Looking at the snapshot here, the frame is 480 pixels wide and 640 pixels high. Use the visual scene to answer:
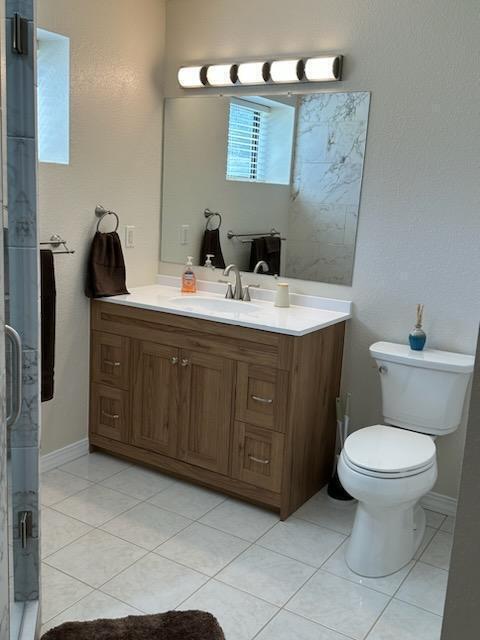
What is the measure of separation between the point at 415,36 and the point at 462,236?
897mm

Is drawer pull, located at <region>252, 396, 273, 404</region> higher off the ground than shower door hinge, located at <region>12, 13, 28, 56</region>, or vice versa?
shower door hinge, located at <region>12, 13, 28, 56</region>

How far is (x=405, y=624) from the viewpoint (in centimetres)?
224

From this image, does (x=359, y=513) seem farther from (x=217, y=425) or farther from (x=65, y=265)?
(x=65, y=265)

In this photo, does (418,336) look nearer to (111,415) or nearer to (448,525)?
(448,525)

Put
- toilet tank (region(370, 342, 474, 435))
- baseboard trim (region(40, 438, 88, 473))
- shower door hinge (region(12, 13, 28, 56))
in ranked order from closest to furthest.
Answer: shower door hinge (region(12, 13, 28, 56)) → toilet tank (region(370, 342, 474, 435)) → baseboard trim (region(40, 438, 88, 473))

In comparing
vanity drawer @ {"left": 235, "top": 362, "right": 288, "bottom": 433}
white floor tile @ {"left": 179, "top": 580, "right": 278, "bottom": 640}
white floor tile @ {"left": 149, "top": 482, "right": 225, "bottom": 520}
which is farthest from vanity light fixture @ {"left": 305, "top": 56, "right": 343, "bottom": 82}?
white floor tile @ {"left": 179, "top": 580, "right": 278, "bottom": 640}

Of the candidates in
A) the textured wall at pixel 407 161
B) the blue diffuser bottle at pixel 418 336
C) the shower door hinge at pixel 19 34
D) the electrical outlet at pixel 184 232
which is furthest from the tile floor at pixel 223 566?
the shower door hinge at pixel 19 34

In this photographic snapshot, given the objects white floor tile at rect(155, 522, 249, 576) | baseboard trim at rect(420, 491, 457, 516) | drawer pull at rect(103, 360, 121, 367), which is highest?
drawer pull at rect(103, 360, 121, 367)

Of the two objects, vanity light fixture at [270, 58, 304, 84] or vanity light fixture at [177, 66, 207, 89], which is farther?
vanity light fixture at [177, 66, 207, 89]

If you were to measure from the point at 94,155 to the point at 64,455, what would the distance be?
154 cm

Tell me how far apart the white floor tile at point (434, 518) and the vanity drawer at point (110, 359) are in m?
1.60

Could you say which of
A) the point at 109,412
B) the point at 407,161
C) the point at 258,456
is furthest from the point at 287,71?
the point at 109,412

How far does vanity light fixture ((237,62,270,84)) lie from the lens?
10.4 feet

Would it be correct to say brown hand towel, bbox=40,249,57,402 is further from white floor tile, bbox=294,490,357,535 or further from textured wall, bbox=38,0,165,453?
white floor tile, bbox=294,490,357,535
